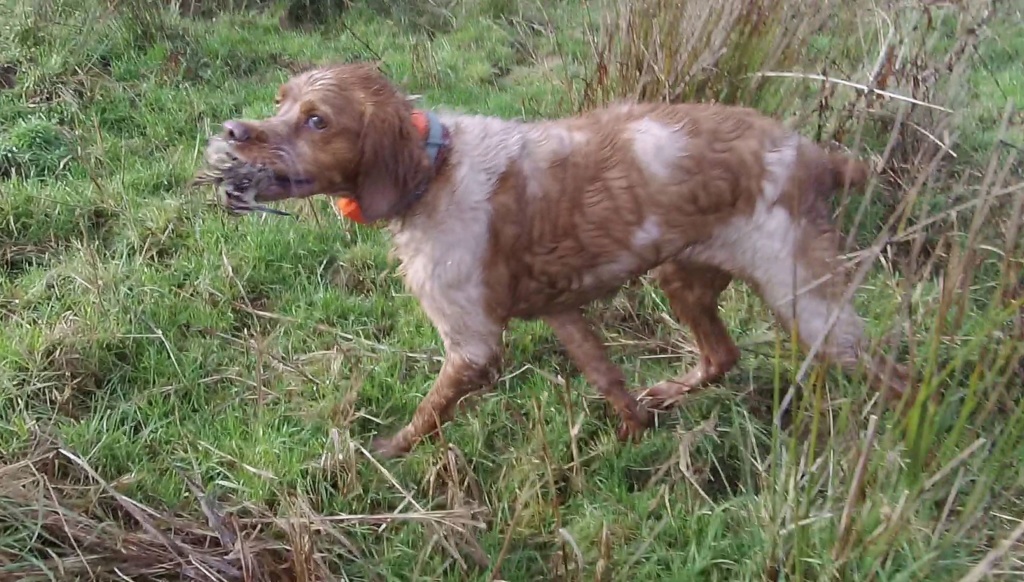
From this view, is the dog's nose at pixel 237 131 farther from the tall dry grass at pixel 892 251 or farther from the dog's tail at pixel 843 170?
the dog's tail at pixel 843 170

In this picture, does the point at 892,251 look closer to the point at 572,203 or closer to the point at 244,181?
the point at 572,203

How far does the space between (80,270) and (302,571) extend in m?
2.05

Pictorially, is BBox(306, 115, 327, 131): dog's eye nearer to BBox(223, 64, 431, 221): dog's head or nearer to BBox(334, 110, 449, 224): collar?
BBox(223, 64, 431, 221): dog's head

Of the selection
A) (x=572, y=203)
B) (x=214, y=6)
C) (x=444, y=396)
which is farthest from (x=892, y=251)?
(x=214, y=6)

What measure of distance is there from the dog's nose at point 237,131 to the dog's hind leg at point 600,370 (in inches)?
50.6

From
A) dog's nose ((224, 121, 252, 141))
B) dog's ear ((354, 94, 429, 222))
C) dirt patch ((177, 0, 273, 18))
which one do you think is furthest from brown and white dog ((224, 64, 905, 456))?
dirt patch ((177, 0, 273, 18))

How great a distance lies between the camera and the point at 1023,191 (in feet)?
6.96

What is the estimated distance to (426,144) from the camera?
3002mm

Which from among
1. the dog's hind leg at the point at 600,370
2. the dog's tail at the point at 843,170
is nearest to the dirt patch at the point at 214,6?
the dog's hind leg at the point at 600,370

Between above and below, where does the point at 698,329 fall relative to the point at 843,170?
below

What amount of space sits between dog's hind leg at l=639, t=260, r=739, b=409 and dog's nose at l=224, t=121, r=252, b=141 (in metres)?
1.57

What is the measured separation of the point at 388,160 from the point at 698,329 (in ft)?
4.62

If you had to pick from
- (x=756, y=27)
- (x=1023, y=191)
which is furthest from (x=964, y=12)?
(x=1023, y=191)

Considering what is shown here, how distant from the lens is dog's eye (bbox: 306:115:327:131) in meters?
2.79
